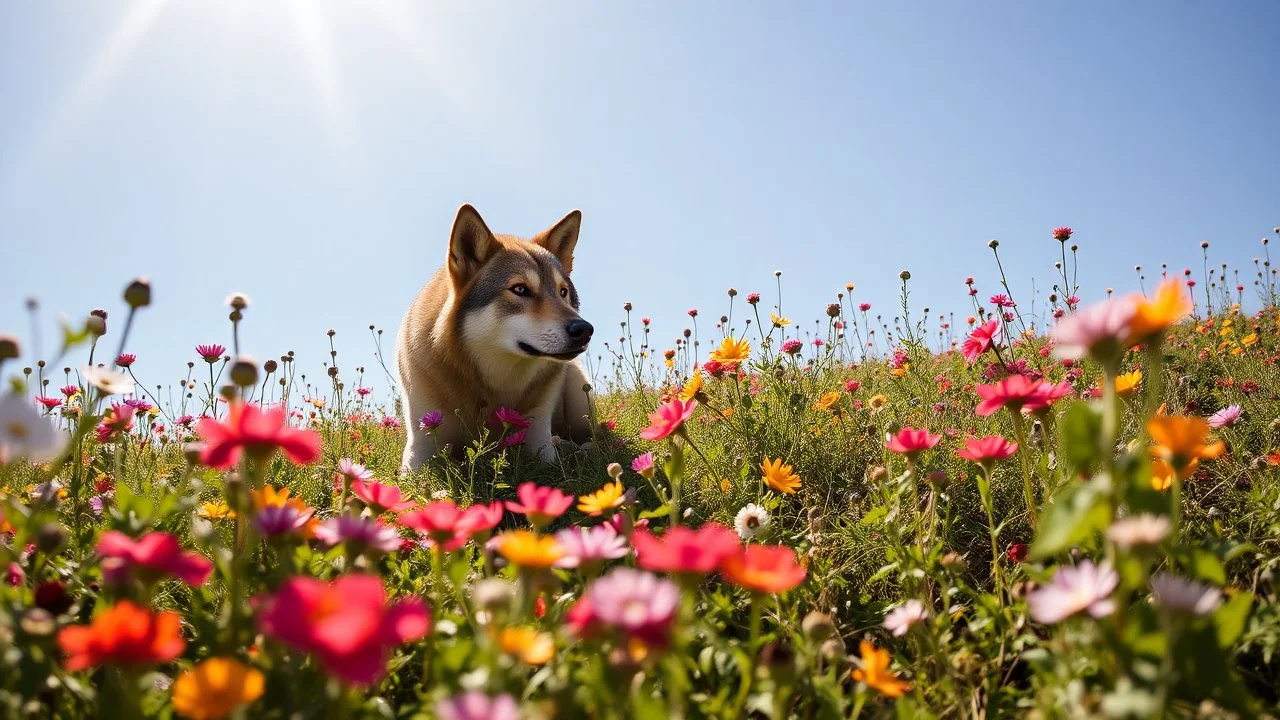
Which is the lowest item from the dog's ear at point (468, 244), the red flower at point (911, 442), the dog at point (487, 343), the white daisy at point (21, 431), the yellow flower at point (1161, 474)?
the white daisy at point (21, 431)

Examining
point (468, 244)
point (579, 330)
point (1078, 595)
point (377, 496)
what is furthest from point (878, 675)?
point (468, 244)

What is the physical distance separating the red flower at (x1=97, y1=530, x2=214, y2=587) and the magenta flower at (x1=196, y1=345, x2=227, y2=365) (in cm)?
154

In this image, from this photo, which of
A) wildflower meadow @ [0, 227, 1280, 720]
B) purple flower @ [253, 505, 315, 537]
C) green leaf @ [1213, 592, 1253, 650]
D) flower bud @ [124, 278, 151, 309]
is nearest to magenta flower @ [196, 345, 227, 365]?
wildflower meadow @ [0, 227, 1280, 720]

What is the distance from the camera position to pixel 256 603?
0.91 metres

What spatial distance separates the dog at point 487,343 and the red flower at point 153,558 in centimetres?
283

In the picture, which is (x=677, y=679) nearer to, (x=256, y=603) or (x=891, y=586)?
(x=256, y=603)

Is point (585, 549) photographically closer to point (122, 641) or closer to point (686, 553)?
point (686, 553)

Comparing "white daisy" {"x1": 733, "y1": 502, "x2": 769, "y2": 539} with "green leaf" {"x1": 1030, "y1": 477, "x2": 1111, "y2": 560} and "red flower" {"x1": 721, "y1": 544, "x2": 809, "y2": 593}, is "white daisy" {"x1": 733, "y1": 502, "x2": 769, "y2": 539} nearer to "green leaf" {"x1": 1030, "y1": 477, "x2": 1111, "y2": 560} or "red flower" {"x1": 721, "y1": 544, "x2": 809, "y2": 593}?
"red flower" {"x1": 721, "y1": 544, "x2": 809, "y2": 593}

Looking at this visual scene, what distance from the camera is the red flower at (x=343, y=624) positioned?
558 millimetres

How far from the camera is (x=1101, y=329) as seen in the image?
0.76m

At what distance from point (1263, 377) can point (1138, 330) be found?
11.9ft

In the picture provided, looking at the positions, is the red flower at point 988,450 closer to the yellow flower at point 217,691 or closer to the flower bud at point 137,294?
the yellow flower at point 217,691

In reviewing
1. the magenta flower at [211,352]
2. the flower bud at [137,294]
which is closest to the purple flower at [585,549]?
the flower bud at [137,294]

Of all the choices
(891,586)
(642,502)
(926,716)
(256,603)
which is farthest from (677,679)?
(642,502)
